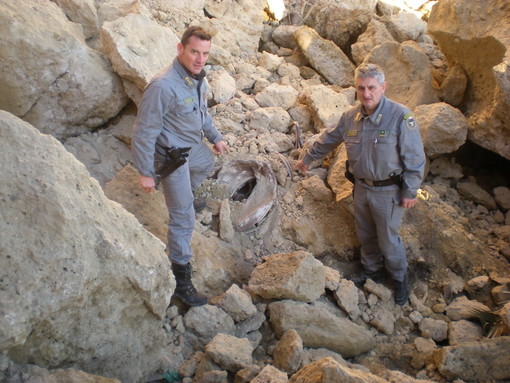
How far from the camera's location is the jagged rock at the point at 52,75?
4199mm

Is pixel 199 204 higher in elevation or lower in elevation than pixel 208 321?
higher

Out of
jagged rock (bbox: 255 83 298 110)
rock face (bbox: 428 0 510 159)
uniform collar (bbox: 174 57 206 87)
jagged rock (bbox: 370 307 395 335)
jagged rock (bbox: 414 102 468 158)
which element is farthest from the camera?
jagged rock (bbox: 255 83 298 110)

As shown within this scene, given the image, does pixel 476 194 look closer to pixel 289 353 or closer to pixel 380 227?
pixel 380 227

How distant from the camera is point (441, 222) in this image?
16.7ft

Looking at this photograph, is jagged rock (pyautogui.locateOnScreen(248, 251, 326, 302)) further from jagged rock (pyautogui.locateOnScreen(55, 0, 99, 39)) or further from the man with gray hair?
jagged rock (pyautogui.locateOnScreen(55, 0, 99, 39))

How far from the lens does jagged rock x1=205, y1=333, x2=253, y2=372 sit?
3.13 meters

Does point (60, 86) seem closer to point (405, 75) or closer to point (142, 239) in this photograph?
point (142, 239)

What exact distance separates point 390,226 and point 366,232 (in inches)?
16.2

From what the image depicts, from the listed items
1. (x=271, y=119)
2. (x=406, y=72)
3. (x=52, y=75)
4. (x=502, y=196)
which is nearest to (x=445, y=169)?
(x=502, y=196)

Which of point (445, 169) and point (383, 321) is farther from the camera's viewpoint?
point (445, 169)

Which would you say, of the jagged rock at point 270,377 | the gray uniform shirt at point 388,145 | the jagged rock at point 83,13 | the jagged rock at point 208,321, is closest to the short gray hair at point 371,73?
the gray uniform shirt at point 388,145

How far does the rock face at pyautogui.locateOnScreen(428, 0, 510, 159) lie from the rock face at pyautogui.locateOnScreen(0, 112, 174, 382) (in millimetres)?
4478

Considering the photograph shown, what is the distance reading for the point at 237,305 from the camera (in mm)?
3789

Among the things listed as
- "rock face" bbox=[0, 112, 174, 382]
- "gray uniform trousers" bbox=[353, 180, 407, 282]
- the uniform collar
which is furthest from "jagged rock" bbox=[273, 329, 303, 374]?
the uniform collar
